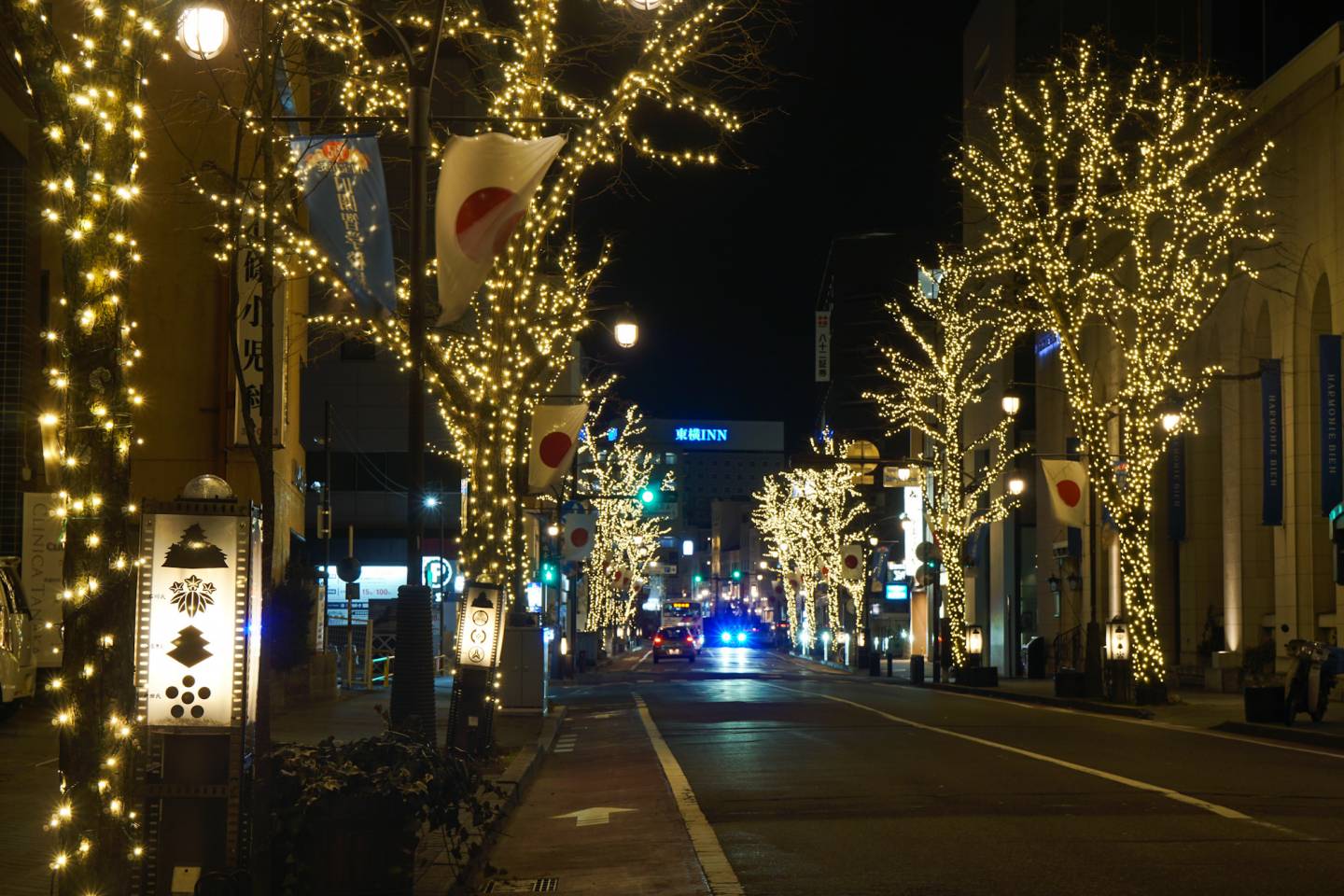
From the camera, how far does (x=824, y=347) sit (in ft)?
441

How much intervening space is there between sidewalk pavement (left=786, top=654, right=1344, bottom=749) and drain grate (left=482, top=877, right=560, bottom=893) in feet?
46.5

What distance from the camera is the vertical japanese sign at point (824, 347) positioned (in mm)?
132750

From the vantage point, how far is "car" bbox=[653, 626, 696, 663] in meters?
75.1

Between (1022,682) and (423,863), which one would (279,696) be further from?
(1022,682)

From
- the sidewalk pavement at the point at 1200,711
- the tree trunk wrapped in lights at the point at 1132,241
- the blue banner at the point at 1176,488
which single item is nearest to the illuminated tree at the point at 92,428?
the sidewalk pavement at the point at 1200,711

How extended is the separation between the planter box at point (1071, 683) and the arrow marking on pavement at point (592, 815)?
2260 centimetres

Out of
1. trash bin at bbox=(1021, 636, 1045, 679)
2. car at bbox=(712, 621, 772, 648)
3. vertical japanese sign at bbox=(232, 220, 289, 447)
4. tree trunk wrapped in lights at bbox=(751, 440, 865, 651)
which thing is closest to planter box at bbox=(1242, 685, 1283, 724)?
vertical japanese sign at bbox=(232, 220, 289, 447)

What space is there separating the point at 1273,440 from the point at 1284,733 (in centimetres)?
1428

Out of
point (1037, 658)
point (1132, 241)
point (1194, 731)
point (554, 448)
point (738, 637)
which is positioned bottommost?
point (738, 637)

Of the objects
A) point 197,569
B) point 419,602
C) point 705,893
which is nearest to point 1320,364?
point 419,602

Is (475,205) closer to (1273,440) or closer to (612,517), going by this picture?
(1273,440)

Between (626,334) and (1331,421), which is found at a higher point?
(626,334)

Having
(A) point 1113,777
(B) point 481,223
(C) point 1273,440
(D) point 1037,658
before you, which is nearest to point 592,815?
(A) point 1113,777

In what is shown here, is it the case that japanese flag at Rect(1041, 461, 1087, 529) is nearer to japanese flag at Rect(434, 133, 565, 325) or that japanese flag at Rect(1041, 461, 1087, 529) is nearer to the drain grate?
japanese flag at Rect(434, 133, 565, 325)
